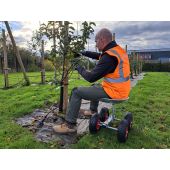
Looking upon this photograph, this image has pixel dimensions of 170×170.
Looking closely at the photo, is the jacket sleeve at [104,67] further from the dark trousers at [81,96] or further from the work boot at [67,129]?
the work boot at [67,129]

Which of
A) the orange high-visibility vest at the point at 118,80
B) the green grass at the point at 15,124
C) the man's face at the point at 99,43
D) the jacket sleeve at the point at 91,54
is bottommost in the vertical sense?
the green grass at the point at 15,124

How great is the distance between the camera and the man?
14.0 feet

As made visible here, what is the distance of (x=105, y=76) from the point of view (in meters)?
4.40

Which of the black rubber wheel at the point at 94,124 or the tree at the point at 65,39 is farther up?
the tree at the point at 65,39

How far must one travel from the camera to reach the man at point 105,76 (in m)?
4.28

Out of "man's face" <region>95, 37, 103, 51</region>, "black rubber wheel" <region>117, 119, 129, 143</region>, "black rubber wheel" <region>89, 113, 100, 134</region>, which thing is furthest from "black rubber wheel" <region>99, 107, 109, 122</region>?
"man's face" <region>95, 37, 103, 51</region>

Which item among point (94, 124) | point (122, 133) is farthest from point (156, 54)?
point (122, 133)

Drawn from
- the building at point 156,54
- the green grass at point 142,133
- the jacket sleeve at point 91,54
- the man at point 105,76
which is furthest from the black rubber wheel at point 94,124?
the building at point 156,54

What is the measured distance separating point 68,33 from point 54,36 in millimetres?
266

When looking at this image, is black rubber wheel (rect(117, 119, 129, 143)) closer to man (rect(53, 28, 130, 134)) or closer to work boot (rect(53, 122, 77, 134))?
man (rect(53, 28, 130, 134))

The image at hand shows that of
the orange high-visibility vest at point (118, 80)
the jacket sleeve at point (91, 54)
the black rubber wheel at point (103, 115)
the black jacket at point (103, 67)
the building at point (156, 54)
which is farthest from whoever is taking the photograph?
the building at point (156, 54)

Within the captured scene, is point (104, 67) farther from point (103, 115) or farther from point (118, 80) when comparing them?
point (103, 115)
